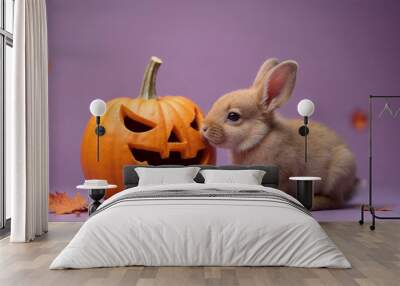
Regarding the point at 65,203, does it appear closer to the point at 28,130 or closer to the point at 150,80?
the point at 150,80

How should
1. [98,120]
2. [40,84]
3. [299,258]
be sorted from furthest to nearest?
[98,120]
[40,84]
[299,258]

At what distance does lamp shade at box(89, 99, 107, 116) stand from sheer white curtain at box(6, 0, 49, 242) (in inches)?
30.2

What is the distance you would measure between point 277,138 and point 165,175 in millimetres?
1503

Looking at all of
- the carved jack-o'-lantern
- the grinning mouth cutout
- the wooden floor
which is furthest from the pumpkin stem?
the wooden floor

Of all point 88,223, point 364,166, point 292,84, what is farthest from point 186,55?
point 88,223

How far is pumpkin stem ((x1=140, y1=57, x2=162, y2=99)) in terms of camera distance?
7062mm

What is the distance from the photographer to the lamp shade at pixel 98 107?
678cm

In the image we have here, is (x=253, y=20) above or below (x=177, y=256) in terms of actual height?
above

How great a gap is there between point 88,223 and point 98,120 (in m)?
2.50

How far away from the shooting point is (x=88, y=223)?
450 cm

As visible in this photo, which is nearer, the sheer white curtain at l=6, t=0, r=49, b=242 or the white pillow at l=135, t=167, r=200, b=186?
the sheer white curtain at l=6, t=0, r=49, b=242

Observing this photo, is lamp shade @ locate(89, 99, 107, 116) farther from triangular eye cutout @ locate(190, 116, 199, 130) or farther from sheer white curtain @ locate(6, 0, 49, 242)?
triangular eye cutout @ locate(190, 116, 199, 130)

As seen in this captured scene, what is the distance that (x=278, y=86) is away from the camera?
7184 millimetres

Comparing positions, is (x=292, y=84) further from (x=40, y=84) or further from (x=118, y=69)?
(x=40, y=84)
